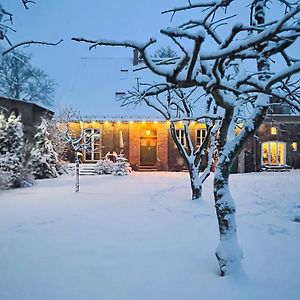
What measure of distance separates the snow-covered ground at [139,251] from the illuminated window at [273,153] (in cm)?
1681

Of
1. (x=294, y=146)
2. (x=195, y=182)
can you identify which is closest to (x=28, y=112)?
(x=195, y=182)

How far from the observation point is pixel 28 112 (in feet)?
70.5

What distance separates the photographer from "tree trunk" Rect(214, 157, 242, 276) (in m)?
4.44

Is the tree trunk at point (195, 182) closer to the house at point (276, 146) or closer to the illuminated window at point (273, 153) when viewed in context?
the house at point (276, 146)

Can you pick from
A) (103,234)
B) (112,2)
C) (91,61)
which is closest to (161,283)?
(103,234)

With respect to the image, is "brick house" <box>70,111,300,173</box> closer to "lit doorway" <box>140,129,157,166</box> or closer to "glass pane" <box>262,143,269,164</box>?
"glass pane" <box>262,143,269,164</box>

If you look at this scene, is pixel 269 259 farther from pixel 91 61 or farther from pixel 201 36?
pixel 91 61

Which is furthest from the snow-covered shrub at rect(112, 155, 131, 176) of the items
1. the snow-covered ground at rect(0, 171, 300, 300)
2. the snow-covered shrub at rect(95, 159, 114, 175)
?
the snow-covered ground at rect(0, 171, 300, 300)

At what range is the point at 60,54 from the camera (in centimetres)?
5338

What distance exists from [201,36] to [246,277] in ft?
10.5

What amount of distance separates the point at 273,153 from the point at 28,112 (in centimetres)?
1921

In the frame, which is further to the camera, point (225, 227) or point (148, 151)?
point (148, 151)

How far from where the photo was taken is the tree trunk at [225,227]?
4441mm

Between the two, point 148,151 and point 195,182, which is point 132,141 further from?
point 195,182
